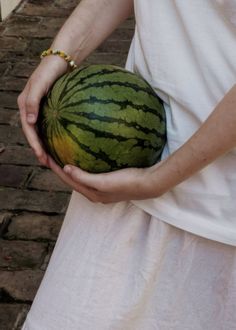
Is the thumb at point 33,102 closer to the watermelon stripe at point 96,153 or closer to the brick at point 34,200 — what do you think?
the watermelon stripe at point 96,153

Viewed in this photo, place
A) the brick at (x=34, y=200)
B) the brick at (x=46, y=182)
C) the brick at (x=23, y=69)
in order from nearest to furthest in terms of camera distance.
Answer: the brick at (x=34, y=200), the brick at (x=46, y=182), the brick at (x=23, y=69)

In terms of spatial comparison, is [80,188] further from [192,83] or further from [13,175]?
[13,175]

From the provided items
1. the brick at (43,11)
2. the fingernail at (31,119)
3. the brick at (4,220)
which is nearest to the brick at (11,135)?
the brick at (4,220)

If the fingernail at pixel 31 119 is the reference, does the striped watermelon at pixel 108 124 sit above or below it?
above

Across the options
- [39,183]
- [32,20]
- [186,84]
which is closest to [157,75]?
[186,84]

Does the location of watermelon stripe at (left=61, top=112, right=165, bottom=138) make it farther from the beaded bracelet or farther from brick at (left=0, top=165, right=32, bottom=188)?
brick at (left=0, top=165, right=32, bottom=188)

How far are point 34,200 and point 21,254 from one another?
0.47 m

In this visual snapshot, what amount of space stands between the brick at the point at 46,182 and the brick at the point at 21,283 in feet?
2.32

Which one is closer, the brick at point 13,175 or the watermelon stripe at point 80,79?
the watermelon stripe at point 80,79

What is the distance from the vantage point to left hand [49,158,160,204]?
5.09 feet

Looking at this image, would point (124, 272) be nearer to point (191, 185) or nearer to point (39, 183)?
point (191, 185)

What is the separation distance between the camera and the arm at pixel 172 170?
1.40 m

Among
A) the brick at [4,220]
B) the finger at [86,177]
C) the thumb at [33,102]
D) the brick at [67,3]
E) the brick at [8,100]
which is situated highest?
the thumb at [33,102]

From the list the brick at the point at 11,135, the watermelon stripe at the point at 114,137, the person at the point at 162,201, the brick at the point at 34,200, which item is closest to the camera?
the person at the point at 162,201
